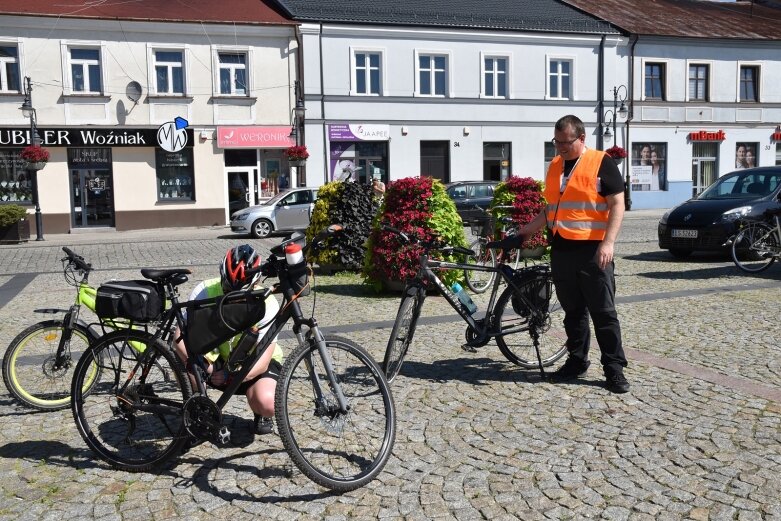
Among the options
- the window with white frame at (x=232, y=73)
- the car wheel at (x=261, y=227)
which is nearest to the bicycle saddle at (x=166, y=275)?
the car wheel at (x=261, y=227)

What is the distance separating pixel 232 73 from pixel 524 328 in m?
23.5

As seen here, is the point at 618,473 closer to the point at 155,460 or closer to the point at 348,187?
the point at 155,460

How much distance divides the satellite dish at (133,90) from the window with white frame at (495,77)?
13131 mm

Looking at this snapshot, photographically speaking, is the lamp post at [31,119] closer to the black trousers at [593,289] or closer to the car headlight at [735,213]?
the car headlight at [735,213]

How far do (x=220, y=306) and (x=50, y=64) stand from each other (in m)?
24.8

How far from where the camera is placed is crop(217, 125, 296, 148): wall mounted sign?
26.8 meters

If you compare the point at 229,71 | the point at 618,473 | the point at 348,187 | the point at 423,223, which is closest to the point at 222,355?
the point at 618,473

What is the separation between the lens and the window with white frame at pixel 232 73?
2697 centimetres

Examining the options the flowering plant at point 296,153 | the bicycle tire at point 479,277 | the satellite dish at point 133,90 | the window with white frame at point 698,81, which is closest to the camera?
the bicycle tire at point 479,277

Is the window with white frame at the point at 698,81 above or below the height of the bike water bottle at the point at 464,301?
above

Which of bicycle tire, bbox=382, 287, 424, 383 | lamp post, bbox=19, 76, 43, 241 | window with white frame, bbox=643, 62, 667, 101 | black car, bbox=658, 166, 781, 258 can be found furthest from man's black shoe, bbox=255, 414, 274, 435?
window with white frame, bbox=643, 62, 667, 101

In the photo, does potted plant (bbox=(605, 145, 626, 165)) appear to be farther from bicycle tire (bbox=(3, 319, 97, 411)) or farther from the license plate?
bicycle tire (bbox=(3, 319, 97, 411))

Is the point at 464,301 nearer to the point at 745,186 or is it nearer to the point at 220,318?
the point at 220,318

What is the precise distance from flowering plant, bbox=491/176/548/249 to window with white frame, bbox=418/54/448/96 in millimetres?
17913
